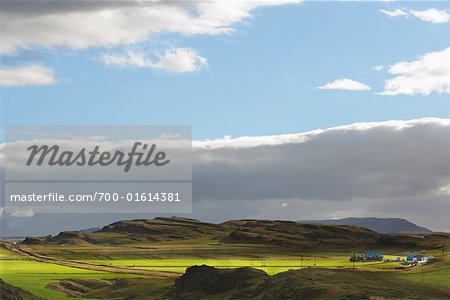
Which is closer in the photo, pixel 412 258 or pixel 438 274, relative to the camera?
pixel 438 274

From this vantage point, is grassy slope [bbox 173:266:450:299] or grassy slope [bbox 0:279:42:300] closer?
grassy slope [bbox 173:266:450:299]

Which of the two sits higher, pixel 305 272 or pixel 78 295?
pixel 305 272

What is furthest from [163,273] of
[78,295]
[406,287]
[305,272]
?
[406,287]

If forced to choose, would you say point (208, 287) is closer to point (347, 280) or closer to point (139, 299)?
point (139, 299)

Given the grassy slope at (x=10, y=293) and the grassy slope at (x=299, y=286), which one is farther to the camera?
the grassy slope at (x=10, y=293)

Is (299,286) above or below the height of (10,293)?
above

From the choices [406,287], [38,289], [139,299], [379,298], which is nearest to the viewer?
[379,298]

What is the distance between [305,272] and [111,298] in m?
37.2

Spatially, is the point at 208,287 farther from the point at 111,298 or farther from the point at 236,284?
the point at 111,298

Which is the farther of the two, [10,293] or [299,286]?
[299,286]

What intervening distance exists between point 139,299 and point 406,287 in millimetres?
44977

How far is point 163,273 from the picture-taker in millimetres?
157125

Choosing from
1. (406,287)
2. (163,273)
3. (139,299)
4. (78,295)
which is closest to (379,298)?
(406,287)

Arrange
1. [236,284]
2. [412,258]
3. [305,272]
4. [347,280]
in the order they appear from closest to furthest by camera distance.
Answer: [347,280] → [305,272] → [236,284] → [412,258]
